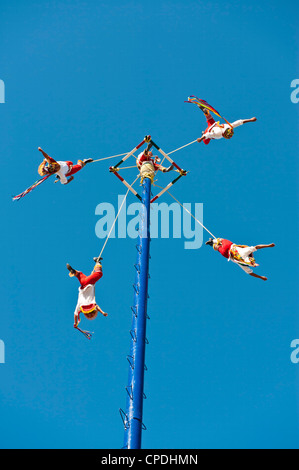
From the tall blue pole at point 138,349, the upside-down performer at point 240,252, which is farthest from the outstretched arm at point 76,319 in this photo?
the upside-down performer at point 240,252

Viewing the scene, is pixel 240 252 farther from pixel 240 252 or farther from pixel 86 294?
Answer: pixel 86 294

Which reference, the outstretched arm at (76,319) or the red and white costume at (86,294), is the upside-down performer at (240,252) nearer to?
the red and white costume at (86,294)

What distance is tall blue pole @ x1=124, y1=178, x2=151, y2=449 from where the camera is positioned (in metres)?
7.98

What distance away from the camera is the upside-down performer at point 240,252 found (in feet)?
35.8

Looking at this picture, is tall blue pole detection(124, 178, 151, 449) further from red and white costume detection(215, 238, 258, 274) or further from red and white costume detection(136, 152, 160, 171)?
red and white costume detection(136, 152, 160, 171)

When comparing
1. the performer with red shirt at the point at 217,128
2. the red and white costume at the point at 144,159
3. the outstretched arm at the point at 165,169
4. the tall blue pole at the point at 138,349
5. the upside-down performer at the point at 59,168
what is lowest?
the tall blue pole at the point at 138,349

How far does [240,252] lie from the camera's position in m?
11.1

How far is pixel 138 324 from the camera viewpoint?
953 cm

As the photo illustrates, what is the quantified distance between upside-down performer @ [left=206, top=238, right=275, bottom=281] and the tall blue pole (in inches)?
75.1

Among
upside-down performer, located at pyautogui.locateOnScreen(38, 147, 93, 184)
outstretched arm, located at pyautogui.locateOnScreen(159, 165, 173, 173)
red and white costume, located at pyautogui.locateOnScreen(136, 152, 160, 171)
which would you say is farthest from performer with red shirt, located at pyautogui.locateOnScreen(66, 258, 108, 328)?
outstretched arm, located at pyautogui.locateOnScreen(159, 165, 173, 173)

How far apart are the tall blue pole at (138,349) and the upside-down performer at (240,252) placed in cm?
191

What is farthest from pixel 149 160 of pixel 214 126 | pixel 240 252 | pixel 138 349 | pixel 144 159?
pixel 138 349
